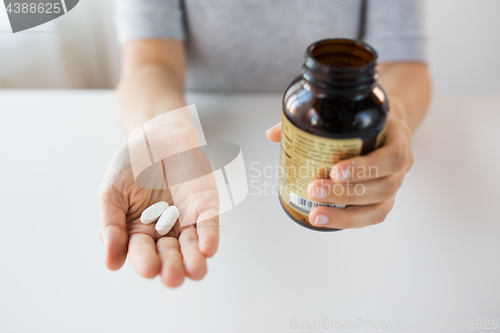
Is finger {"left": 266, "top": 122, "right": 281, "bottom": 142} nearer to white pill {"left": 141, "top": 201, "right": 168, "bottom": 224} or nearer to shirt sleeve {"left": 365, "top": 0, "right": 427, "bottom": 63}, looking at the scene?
white pill {"left": 141, "top": 201, "right": 168, "bottom": 224}

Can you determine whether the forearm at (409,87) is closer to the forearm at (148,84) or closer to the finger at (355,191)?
the finger at (355,191)

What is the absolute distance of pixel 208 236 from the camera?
510mm

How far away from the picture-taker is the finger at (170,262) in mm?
461

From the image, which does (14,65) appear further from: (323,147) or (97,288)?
(323,147)

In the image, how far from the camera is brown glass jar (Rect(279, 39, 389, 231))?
434 millimetres

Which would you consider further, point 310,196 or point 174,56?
point 174,56

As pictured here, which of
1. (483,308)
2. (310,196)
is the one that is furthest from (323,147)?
(483,308)

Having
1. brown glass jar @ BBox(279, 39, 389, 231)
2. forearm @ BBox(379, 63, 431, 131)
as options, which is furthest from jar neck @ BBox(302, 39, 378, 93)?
forearm @ BBox(379, 63, 431, 131)

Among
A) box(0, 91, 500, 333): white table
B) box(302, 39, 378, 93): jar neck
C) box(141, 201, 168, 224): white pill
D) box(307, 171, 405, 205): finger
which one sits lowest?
box(0, 91, 500, 333): white table

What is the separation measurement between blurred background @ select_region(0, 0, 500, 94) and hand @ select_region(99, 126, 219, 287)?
105 centimetres

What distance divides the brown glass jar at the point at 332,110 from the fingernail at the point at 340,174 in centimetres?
1

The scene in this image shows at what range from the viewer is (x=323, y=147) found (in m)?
0.45

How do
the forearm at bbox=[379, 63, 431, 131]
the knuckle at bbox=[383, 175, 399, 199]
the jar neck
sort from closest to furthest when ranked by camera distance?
the jar neck → the knuckle at bbox=[383, 175, 399, 199] → the forearm at bbox=[379, 63, 431, 131]

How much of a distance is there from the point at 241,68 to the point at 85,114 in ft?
1.40
